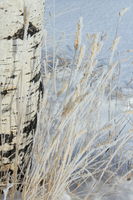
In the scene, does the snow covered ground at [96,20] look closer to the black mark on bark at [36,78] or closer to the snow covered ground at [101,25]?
the snow covered ground at [101,25]

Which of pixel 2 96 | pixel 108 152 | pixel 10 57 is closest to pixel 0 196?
pixel 2 96

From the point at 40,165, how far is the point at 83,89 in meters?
0.24

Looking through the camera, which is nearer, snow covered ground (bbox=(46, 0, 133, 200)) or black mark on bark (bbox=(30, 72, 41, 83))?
black mark on bark (bbox=(30, 72, 41, 83))

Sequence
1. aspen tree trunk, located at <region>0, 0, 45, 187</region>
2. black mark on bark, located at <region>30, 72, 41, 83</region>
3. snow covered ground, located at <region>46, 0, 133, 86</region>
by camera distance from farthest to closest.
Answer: snow covered ground, located at <region>46, 0, 133, 86</region> → black mark on bark, located at <region>30, 72, 41, 83</region> → aspen tree trunk, located at <region>0, 0, 45, 187</region>

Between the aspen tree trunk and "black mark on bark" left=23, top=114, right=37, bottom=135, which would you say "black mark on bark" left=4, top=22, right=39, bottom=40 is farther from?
"black mark on bark" left=23, top=114, right=37, bottom=135

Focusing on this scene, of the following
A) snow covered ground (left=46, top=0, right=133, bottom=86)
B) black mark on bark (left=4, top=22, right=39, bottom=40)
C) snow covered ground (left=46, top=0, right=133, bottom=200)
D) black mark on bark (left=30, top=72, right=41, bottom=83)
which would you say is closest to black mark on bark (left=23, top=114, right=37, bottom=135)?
black mark on bark (left=30, top=72, right=41, bottom=83)

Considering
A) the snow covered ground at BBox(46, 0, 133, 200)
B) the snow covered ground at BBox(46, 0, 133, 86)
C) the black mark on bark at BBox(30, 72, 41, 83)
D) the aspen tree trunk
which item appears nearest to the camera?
the aspen tree trunk

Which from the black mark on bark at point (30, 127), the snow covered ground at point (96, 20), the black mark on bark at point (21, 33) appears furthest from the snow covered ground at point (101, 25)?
the black mark on bark at point (21, 33)

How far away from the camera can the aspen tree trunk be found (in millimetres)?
1020

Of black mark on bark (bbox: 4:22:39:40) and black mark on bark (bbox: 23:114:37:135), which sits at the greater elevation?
black mark on bark (bbox: 4:22:39:40)

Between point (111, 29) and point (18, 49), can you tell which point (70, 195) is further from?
point (111, 29)

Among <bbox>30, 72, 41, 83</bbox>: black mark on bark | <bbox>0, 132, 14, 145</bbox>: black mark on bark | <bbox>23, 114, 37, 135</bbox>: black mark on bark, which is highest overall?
<bbox>30, 72, 41, 83</bbox>: black mark on bark

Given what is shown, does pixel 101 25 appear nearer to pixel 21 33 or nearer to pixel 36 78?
pixel 36 78

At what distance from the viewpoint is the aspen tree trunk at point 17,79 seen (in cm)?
102
